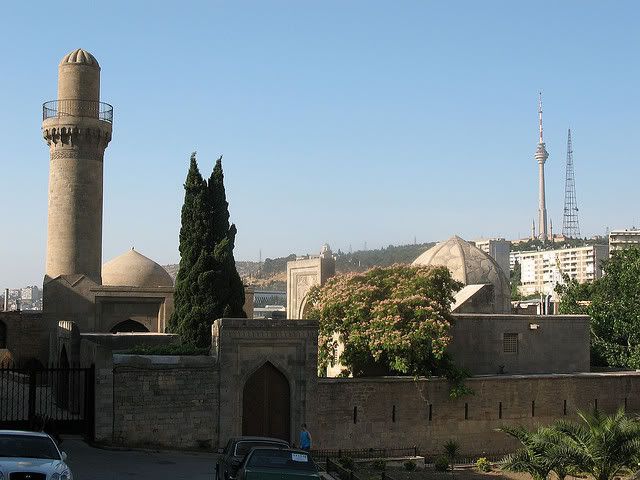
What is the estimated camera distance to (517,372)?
3272cm

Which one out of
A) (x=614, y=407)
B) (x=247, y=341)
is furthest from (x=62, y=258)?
(x=614, y=407)

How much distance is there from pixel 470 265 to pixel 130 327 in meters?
15.0

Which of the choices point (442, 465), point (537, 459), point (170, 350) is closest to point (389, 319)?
point (442, 465)

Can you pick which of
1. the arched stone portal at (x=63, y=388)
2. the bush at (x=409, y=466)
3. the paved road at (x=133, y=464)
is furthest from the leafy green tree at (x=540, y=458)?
the arched stone portal at (x=63, y=388)

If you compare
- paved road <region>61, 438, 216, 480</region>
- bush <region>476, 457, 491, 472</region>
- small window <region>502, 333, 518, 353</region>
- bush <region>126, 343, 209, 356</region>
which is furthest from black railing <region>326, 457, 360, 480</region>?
small window <region>502, 333, 518, 353</region>

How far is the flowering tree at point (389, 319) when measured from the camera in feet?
92.5

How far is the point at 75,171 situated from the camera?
40.7 meters

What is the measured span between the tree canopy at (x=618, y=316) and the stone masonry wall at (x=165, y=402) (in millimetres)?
17848

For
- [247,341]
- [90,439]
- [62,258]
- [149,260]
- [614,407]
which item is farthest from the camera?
[149,260]

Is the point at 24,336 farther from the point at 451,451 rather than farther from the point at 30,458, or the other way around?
the point at 30,458

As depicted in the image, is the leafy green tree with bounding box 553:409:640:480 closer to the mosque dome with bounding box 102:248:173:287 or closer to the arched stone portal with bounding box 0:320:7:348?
the mosque dome with bounding box 102:248:173:287

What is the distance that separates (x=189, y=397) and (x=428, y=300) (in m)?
8.52

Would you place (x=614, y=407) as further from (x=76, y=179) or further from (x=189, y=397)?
(x=76, y=179)

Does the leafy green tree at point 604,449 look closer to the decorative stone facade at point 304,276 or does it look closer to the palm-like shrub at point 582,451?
the palm-like shrub at point 582,451
